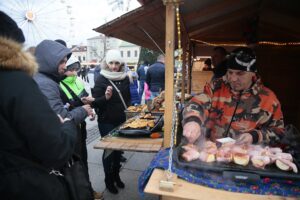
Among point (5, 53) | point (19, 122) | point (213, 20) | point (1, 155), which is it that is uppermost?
point (213, 20)

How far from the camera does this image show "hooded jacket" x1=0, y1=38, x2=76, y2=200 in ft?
3.96

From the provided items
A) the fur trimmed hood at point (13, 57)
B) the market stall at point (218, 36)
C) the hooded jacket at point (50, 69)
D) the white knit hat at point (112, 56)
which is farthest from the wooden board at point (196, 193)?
the white knit hat at point (112, 56)

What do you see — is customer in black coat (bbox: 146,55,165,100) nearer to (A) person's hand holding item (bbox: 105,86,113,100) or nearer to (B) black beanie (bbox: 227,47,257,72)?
(A) person's hand holding item (bbox: 105,86,113,100)

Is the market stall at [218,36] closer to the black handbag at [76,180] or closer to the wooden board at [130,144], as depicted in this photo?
the wooden board at [130,144]

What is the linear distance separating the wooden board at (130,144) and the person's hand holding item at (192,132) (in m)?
0.43

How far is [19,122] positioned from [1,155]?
200 mm

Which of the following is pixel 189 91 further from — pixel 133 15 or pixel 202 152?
pixel 202 152

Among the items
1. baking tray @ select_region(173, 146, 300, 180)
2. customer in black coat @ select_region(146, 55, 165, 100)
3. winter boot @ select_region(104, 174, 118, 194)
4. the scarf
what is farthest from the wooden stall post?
customer in black coat @ select_region(146, 55, 165, 100)

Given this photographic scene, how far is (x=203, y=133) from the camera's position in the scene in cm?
211

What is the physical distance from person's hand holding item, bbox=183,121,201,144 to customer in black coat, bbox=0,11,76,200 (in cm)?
96

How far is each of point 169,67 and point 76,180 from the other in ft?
3.87

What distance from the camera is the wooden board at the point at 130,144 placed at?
2256mm

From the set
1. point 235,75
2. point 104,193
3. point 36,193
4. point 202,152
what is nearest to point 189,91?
point 104,193

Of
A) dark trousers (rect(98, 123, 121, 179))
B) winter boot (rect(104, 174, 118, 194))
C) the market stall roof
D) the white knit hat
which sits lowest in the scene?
winter boot (rect(104, 174, 118, 194))
